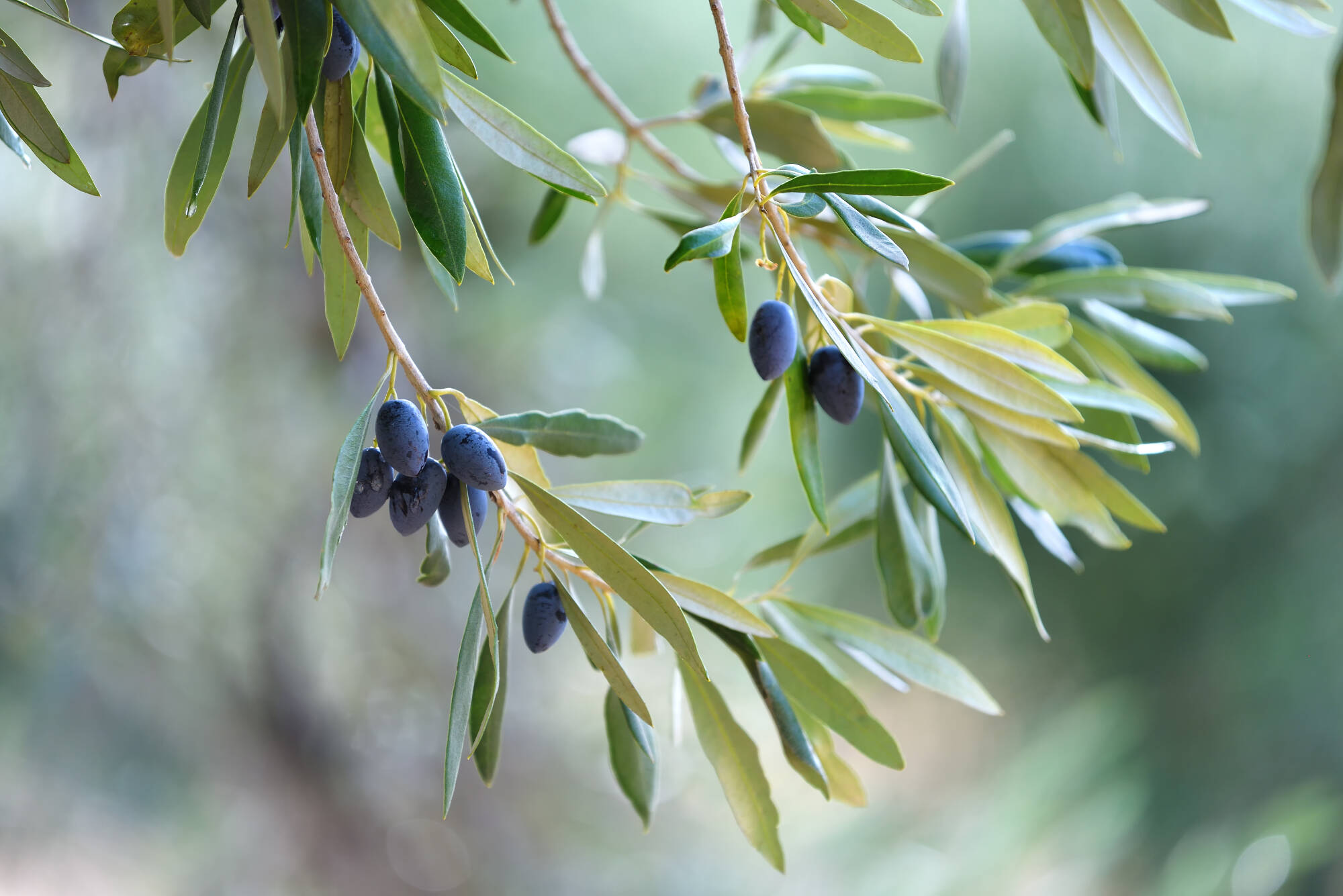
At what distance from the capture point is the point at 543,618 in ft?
1.07

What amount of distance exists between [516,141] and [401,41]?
0.08 meters

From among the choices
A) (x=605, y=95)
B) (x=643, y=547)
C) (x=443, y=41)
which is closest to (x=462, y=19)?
(x=443, y=41)

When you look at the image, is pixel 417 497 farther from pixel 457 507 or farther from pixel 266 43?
pixel 266 43

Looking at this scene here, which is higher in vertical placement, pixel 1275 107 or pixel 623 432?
pixel 1275 107

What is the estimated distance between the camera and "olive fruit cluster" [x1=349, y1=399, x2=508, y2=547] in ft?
0.91

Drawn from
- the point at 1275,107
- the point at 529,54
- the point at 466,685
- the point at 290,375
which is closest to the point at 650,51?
the point at 529,54

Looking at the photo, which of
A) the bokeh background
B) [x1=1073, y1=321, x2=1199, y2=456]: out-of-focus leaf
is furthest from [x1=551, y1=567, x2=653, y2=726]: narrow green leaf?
the bokeh background

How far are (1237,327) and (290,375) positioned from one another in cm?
151

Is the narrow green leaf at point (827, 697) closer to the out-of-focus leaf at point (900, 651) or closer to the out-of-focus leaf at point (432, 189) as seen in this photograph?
the out-of-focus leaf at point (900, 651)

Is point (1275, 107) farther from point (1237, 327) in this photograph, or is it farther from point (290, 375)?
point (290, 375)

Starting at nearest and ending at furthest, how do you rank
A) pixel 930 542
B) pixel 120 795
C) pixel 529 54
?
pixel 930 542
pixel 120 795
pixel 529 54

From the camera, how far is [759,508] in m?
1.96

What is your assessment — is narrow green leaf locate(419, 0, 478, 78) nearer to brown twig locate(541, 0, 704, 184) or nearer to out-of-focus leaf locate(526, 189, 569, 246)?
brown twig locate(541, 0, 704, 184)

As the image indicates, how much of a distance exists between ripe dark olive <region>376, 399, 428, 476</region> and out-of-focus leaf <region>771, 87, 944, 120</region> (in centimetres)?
33
